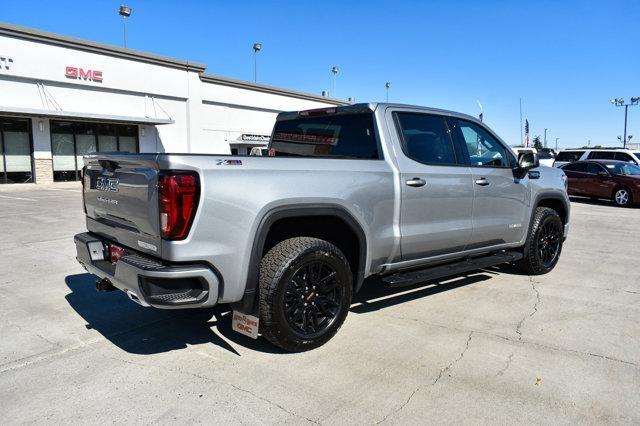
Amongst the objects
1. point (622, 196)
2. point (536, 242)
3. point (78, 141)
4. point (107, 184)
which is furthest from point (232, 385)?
point (78, 141)

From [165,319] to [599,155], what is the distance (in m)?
20.8

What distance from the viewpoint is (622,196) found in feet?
53.3

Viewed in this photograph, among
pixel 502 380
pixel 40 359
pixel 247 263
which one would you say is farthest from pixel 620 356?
pixel 40 359

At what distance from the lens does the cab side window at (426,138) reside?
179 inches

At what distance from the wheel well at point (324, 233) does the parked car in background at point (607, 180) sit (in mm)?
15319

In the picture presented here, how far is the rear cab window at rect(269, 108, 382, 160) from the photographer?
4465mm

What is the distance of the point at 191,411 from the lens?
2932mm

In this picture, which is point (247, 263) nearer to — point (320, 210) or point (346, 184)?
point (320, 210)

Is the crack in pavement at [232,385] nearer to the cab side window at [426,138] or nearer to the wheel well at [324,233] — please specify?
the wheel well at [324,233]

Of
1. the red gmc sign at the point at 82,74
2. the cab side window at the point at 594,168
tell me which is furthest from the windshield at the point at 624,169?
the red gmc sign at the point at 82,74

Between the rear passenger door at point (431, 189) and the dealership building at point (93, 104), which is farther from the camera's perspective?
the dealership building at point (93, 104)

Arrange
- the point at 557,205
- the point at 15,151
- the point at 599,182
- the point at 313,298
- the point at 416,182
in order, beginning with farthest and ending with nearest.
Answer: the point at 15,151 → the point at 599,182 → the point at 557,205 → the point at 416,182 → the point at 313,298

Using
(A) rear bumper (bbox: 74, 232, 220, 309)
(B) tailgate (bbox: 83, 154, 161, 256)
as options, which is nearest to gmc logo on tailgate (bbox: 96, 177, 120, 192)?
(B) tailgate (bbox: 83, 154, 161, 256)

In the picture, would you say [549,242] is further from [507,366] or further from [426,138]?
[507,366]
